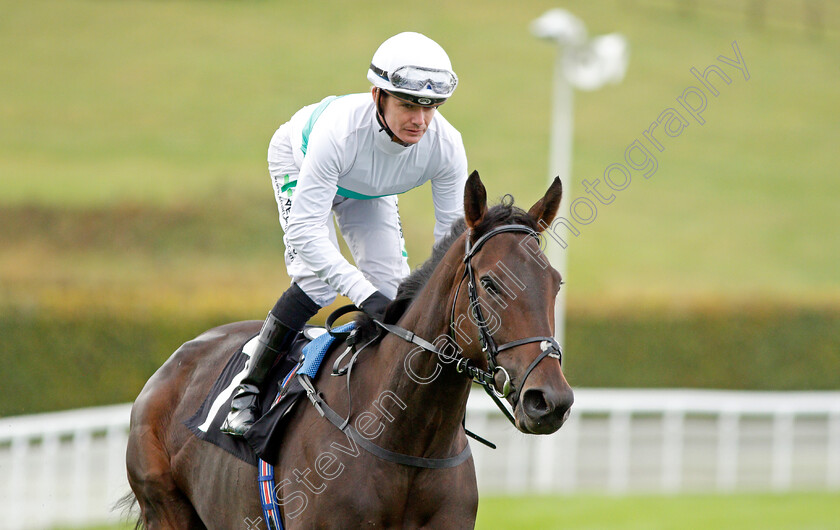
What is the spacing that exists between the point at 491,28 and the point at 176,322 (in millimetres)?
25966

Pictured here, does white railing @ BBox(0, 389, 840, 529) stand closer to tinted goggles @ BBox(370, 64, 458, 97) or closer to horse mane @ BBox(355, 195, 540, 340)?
horse mane @ BBox(355, 195, 540, 340)

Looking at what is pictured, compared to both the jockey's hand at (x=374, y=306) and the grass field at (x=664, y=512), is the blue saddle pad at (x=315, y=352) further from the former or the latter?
the grass field at (x=664, y=512)

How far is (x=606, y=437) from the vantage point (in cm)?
1409

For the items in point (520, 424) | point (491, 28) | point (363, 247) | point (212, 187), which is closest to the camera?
point (520, 424)

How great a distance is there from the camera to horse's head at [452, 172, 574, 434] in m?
2.93

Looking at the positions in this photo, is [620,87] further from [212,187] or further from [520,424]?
[520,424]

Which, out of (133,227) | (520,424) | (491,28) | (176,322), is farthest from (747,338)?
(491,28)

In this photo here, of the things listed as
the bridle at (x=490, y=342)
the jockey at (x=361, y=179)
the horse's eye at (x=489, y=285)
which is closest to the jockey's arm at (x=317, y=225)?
the jockey at (x=361, y=179)

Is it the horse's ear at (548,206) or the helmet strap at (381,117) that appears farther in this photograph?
the helmet strap at (381,117)

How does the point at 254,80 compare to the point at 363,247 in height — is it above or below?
below

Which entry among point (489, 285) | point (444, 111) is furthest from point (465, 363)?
point (444, 111)

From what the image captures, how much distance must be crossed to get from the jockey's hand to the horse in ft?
0.07

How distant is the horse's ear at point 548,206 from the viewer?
11.1 feet

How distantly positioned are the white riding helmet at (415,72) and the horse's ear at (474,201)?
434mm
